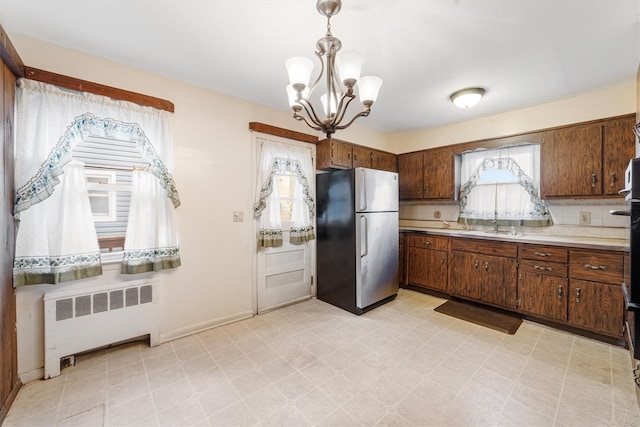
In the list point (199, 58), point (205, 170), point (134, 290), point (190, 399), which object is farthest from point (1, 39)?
point (190, 399)

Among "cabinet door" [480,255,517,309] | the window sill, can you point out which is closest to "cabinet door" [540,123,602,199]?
"cabinet door" [480,255,517,309]

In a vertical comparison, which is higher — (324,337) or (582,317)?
(582,317)

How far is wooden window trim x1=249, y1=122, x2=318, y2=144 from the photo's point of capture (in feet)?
9.59

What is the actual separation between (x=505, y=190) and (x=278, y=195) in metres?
3.00

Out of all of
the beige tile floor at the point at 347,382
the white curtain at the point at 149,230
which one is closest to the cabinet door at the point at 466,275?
the beige tile floor at the point at 347,382

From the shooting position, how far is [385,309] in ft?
10.4

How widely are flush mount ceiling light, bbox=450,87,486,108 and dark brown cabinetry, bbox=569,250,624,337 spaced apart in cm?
180

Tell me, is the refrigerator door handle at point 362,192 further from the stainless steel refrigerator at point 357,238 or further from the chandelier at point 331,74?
the chandelier at point 331,74

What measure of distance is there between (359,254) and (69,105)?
9.56 feet

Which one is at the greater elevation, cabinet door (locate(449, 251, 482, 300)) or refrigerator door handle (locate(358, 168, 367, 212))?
refrigerator door handle (locate(358, 168, 367, 212))

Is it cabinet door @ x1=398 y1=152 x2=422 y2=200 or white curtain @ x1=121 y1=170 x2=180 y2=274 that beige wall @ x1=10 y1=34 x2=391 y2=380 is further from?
cabinet door @ x1=398 y1=152 x2=422 y2=200

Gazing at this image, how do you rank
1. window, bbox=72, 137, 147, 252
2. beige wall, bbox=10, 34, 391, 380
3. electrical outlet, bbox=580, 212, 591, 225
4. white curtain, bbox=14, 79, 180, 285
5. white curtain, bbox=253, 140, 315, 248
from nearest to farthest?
white curtain, bbox=14, 79, 180, 285 → window, bbox=72, 137, 147, 252 → beige wall, bbox=10, 34, 391, 380 → electrical outlet, bbox=580, 212, 591, 225 → white curtain, bbox=253, 140, 315, 248

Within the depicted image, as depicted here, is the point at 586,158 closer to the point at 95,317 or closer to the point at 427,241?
the point at 427,241

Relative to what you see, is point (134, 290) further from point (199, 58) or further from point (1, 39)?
point (199, 58)
